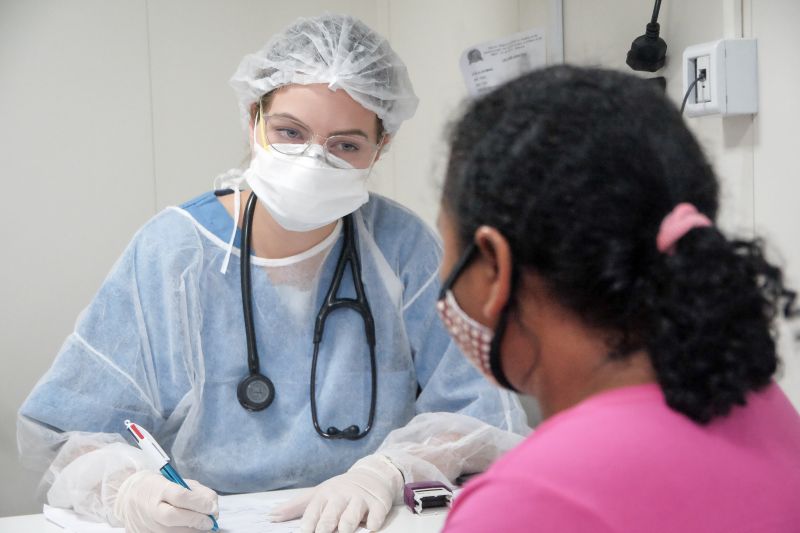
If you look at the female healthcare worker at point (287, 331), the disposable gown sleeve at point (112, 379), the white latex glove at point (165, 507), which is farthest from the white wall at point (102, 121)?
the white latex glove at point (165, 507)

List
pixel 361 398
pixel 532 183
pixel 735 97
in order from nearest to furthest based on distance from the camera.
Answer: pixel 532 183 < pixel 735 97 < pixel 361 398

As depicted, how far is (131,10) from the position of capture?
2109 mm

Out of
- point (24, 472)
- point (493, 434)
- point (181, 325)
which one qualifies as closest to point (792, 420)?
point (493, 434)

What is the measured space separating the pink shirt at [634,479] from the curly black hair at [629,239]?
0.09 feet

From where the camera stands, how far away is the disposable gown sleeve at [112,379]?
126 centimetres

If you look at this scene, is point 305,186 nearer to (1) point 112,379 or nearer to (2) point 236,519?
(1) point 112,379

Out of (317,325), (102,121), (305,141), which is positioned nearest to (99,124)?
(102,121)

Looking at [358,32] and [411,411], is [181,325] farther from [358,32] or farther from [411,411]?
[358,32]

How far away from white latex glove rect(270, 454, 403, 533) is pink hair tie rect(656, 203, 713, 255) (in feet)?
2.19

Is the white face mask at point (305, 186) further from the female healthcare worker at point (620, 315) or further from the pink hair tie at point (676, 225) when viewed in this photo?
the pink hair tie at point (676, 225)

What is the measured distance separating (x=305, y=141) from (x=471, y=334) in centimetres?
75

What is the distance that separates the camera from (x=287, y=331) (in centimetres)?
142

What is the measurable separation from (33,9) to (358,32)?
102 centimetres

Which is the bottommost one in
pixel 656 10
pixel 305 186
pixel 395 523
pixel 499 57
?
pixel 395 523
